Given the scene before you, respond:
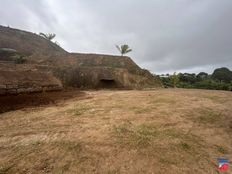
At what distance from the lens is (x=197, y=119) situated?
619 cm

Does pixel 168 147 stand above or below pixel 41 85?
below

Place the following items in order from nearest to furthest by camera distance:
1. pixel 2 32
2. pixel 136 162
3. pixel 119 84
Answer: pixel 136 162, pixel 119 84, pixel 2 32

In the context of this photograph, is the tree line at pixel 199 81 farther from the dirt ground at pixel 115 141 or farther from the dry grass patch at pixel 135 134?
the dry grass patch at pixel 135 134

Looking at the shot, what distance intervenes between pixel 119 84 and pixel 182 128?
1210 centimetres

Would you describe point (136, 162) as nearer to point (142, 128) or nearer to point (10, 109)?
point (142, 128)

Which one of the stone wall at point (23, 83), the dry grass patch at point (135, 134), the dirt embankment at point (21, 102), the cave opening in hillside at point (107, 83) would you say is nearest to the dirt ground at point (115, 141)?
the dry grass patch at point (135, 134)

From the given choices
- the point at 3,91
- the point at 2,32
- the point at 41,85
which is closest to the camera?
the point at 3,91

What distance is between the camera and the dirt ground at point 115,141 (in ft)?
11.4

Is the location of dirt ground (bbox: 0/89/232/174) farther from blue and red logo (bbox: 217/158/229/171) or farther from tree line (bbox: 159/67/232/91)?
tree line (bbox: 159/67/232/91)

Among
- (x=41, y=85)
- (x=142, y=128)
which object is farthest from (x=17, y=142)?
(x=41, y=85)

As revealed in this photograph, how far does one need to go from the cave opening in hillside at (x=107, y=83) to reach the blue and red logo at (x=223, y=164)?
13496 millimetres

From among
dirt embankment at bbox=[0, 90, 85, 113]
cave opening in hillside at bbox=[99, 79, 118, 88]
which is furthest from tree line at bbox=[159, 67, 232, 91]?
dirt embankment at bbox=[0, 90, 85, 113]

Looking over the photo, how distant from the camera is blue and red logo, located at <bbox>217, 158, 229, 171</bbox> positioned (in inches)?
144

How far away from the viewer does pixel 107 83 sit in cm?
1719
